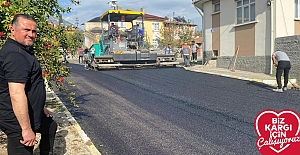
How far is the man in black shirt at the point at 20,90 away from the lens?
2.57 metres

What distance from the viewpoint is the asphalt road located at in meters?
4.43

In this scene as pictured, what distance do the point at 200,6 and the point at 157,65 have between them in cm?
597

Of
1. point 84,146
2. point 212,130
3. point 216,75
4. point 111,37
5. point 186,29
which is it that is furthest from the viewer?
point 186,29

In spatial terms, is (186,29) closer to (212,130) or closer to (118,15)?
(118,15)

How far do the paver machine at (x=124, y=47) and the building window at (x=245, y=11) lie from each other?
14.4ft

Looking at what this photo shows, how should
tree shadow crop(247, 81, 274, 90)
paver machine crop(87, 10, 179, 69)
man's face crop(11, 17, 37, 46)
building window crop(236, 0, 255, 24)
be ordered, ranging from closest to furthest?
man's face crop(11, 17, 37, 46) < tree shadow crop(247, 81, 274, 90) < building window crop(236, 0, 255, 24) < paver machine crop(87, 10, 179, 69)

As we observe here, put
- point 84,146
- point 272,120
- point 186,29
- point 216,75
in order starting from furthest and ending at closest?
point 186,29, point 216,75, point 84,146, point 272,120

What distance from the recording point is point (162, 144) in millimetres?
4488

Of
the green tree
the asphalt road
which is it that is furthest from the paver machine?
the green tree

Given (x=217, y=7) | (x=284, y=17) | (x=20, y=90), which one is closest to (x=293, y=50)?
(x=284, y=17)

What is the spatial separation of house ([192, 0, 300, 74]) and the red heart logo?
11.7 m

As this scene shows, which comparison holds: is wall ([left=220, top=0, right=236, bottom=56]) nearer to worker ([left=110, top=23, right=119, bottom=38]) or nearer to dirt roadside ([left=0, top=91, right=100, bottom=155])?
worker ([left=110, top=23, right=119, bottom=38])

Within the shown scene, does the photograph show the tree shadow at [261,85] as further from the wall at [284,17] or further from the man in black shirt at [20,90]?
the man in black shirt at [20,90]

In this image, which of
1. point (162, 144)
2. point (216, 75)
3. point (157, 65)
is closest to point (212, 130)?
point (162, 144)
